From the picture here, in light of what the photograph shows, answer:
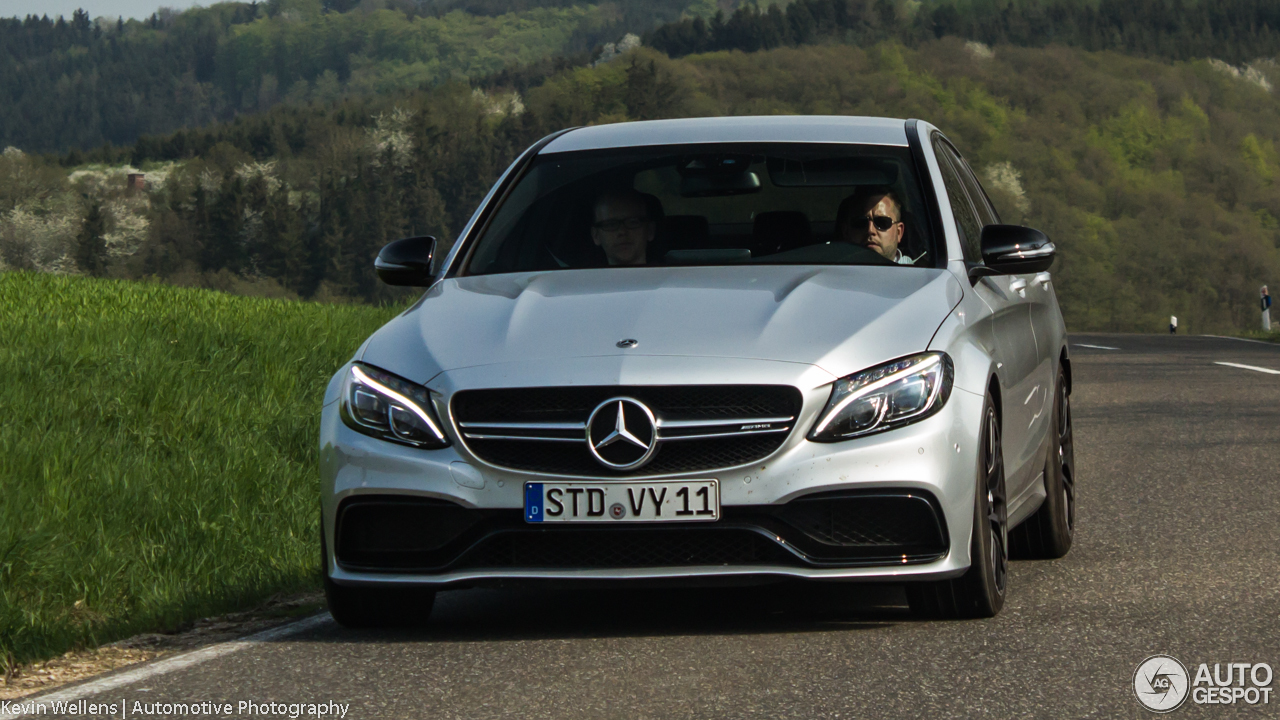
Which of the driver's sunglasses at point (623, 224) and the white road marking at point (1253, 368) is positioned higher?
the driver's sunglasses at point (623, 224)

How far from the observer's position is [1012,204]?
14862 cm

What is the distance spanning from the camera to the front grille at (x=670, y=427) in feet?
14.6

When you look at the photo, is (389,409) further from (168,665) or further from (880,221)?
(880,221)

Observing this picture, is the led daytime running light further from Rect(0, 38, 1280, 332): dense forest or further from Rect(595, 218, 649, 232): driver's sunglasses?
Rect(0, 38, 1280, 332): dense forest

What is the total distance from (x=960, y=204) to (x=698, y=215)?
0.97m

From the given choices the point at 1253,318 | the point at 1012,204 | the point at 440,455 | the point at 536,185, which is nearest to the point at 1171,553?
the point at 536,185

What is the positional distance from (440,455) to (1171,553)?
3.02m

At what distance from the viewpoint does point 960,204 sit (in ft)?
20.0

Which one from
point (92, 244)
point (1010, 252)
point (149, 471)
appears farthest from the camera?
point (92, 244)

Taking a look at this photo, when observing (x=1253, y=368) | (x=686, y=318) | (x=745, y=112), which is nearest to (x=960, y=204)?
(x=686, y=318)

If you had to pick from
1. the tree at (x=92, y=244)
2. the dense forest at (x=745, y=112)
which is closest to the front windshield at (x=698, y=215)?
the dense forest at (x=745, y=112)

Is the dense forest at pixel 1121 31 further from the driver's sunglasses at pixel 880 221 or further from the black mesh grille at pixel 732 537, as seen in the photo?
the black mesh grille at pixel 732 537

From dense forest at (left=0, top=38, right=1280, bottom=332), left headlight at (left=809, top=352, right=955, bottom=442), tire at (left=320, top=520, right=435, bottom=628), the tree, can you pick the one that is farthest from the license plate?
the tree

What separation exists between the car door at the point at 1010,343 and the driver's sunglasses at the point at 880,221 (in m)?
0.21
